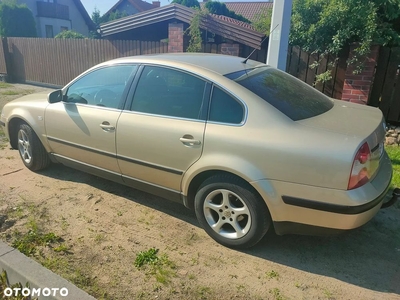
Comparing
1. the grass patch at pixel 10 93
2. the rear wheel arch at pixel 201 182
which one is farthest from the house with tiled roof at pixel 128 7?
the rear wheel arch at pixel 201 182

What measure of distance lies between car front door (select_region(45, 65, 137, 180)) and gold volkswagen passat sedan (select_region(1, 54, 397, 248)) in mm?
15

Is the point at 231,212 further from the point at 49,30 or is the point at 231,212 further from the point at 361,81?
the point at 49,30

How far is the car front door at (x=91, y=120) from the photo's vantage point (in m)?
3.70

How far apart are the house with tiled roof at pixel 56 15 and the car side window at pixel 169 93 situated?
99.7 feet

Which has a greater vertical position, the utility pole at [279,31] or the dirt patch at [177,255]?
the utility pole at [279,31]

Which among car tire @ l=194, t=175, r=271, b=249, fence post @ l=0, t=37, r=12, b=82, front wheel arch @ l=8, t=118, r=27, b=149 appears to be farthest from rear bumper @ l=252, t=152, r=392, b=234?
fence post @ l=0, t=37, r=12, b=82

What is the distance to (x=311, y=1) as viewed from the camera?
661 cm

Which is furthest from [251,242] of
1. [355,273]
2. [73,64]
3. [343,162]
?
[73,64]

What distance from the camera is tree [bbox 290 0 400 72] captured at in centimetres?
586

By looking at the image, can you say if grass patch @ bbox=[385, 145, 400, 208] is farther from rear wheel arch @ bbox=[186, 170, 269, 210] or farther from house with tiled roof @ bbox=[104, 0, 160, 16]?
house with tiled roof @ bbox=[104, 0, 160, 16]

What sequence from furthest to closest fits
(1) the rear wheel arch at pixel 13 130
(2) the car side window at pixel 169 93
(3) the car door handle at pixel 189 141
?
(1) the rear wheel arch at pixel 13 130 < (2) the car side window at pixel 169 93 < (3) the car door handle at pixel 189 141

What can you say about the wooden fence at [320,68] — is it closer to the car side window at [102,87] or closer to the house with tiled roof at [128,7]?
the car side window at [102,87]

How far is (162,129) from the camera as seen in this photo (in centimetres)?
326

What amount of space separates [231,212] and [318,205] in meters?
0.76
